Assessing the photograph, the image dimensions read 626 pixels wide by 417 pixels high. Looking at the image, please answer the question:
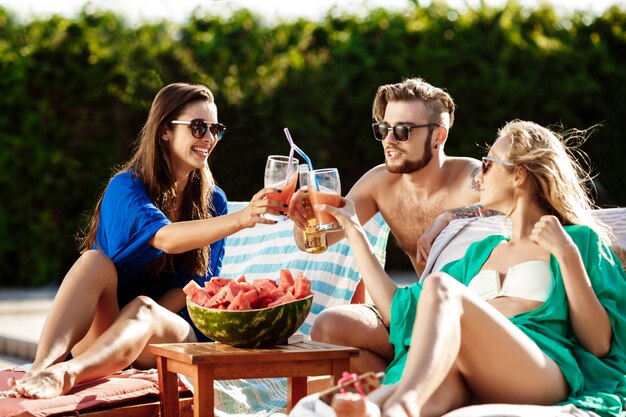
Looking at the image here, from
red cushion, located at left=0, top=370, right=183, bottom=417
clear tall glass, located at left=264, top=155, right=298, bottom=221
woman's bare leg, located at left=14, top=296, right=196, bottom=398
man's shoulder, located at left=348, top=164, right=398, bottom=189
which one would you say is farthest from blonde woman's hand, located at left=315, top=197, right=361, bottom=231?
man's shoulder, located at left=348, top=164, right=398, bottom=189

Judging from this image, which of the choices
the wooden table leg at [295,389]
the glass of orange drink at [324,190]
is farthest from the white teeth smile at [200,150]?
the wooden table leg at [295,389]

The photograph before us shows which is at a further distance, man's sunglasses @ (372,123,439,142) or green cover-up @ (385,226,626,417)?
man's sunglasses @ (372,123,439,142)

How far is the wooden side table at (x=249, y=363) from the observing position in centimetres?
354

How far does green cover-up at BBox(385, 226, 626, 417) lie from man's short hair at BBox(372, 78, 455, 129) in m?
1.35

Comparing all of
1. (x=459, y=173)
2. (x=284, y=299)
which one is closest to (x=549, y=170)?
(x=284, y=299)

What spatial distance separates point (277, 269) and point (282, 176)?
1.41 m

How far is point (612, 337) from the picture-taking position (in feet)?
11.4

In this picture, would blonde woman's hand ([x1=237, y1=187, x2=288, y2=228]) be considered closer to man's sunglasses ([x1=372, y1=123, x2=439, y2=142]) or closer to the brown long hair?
the brown long hair

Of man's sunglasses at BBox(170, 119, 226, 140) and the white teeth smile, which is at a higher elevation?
man's sunglasses at BBox(170, 119, 226, 140)

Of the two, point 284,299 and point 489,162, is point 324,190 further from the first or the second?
point 489,162

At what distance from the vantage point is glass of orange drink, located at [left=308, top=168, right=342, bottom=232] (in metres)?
3.72

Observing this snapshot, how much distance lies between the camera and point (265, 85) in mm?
11047

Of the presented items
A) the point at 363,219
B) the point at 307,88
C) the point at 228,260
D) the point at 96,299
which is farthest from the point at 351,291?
the point at 307,88

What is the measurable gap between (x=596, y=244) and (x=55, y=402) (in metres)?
2.06
